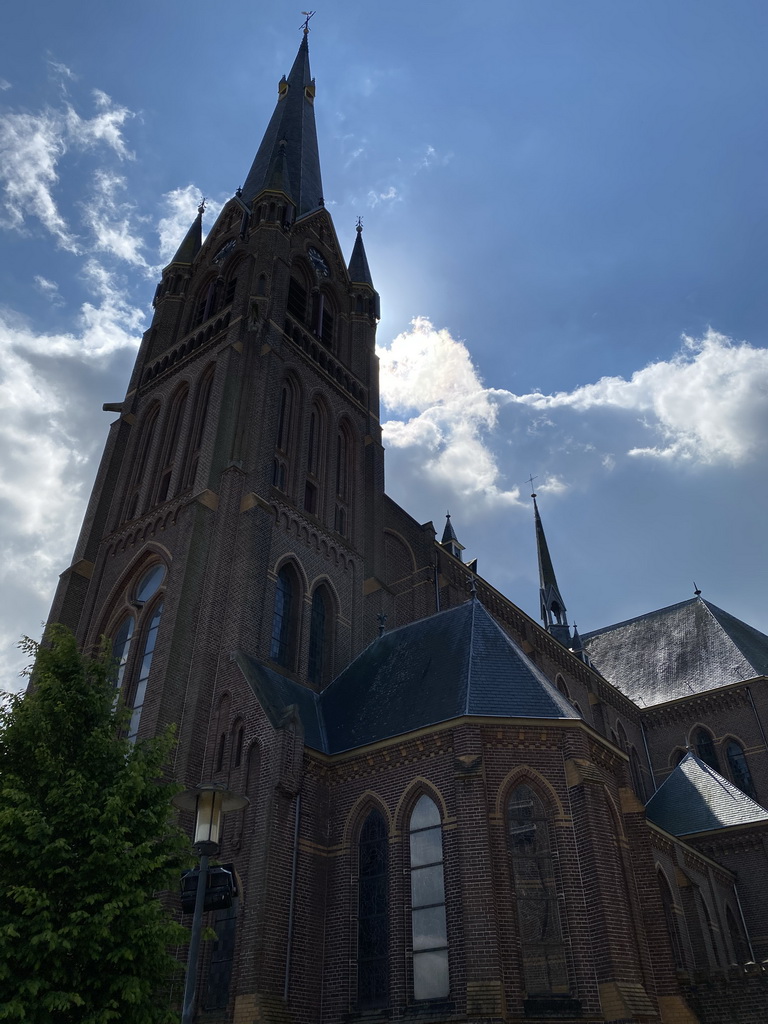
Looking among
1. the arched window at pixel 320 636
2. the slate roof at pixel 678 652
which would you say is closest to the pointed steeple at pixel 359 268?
the arched window at pixel 320 636

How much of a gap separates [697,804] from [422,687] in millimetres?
15516

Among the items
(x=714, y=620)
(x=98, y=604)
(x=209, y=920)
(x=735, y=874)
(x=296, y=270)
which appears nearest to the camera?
(x=209, y=920)

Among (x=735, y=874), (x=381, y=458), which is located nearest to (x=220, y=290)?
(x=381, y=458)

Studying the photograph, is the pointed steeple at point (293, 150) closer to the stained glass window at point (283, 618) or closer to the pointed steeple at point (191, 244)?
the pointed steeple at point (191, 244)

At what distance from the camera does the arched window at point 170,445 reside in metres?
26.7

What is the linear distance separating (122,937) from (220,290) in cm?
2610

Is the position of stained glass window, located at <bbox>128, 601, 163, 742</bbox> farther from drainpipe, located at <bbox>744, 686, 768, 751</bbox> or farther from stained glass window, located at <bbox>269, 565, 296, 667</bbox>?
drainpipe, located at <bbox>744, 686, 768, 751</bbox>

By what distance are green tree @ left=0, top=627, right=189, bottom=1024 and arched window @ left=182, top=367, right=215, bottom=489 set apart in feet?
40.9

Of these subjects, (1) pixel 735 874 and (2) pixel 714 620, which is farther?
(2) pixel 714 620

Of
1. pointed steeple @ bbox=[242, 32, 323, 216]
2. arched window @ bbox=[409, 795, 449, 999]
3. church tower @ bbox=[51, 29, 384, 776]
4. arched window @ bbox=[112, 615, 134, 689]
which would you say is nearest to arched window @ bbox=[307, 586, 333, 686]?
church tower @ bbox=[51, 29, 384, 776]

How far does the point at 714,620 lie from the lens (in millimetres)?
42188

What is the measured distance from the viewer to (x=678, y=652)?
1662 inches

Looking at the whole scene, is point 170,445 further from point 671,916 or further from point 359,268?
point 671,916

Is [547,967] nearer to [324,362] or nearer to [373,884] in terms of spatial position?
[373,884]
